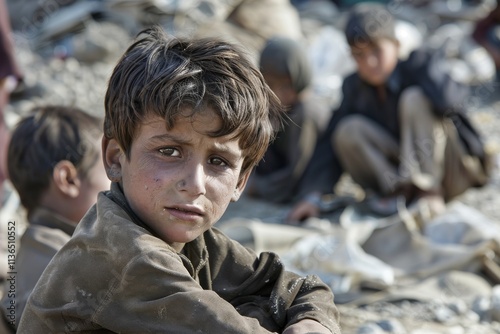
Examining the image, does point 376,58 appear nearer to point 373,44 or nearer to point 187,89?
point 373,44

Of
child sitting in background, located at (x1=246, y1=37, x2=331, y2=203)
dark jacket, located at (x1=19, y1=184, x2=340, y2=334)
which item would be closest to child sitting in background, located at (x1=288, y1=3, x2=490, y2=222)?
child sitting in background, located at (x1=246, y1=37, x2=331, y2=203)

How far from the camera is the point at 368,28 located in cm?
560

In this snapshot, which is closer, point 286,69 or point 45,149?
point 45,149

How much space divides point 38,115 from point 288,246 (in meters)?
1.96

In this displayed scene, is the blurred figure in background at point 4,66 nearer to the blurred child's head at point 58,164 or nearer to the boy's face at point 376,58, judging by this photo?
the boy's face at point 376,58

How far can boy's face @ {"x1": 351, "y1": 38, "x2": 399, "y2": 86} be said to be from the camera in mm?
5641

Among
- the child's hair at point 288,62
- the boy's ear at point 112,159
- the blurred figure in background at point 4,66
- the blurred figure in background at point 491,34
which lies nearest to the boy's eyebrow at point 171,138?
the boy's ear at point 112,159

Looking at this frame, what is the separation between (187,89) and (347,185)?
181 inches

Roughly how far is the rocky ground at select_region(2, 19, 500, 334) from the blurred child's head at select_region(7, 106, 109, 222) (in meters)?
1.29

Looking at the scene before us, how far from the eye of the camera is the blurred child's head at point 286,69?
598 centimetres

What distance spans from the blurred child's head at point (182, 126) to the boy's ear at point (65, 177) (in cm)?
115

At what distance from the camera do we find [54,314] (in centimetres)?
189

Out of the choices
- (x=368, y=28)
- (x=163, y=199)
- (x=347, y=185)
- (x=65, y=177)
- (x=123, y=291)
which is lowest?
(x=347, y=185)

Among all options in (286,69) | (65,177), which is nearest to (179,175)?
(65,177)
